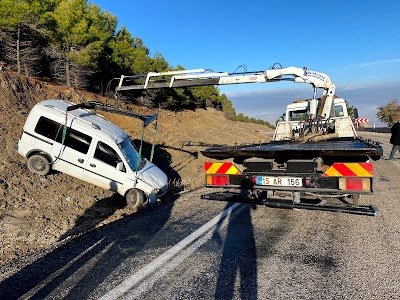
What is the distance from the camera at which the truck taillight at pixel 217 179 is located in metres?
6.40

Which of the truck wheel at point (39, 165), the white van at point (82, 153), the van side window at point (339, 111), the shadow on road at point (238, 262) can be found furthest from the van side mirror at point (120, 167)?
the van side window at point (339, 111)

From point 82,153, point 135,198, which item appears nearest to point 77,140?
point 82,153

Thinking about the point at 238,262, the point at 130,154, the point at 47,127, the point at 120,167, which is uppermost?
the point at 47,127

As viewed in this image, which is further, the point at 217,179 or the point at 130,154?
the point at 130,154

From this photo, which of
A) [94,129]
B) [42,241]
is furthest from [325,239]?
[94,129]

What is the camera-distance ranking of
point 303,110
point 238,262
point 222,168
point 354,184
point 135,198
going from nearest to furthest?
point 238,262 < point 354,184 < point 222,168 < point 135,198 < point 303,110

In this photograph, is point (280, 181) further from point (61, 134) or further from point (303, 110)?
point (61, 134)

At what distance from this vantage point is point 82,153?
868cm

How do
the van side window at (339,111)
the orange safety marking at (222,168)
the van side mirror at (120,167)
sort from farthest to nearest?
1. the van side window at (339,111)
2. the van side mirror at (120,167)
3. the orange safety marking at (222,168)

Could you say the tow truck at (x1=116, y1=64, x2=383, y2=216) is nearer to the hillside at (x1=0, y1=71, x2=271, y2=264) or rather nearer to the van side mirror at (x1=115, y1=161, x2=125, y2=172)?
the hillside at (x1=0, y1=71, x2=271, y2=264)

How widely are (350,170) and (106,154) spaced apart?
607 centimetres

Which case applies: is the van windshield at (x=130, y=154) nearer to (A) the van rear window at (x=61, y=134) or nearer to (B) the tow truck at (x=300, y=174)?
(A) the van rear window at (x=61, y=134)

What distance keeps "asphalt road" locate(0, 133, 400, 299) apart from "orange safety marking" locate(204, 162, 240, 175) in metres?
0.87

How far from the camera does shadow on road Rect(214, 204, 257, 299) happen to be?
128 inches
